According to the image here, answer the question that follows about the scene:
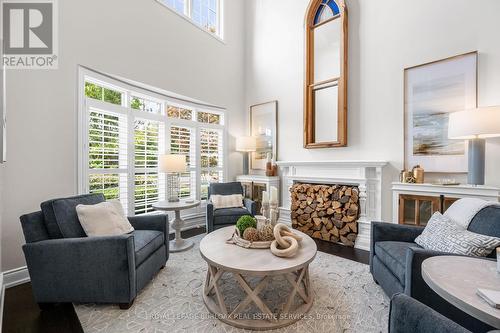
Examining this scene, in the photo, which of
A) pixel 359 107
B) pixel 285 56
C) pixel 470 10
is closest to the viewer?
pixel 470 10

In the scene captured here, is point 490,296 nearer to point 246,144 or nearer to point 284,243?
point 284,243

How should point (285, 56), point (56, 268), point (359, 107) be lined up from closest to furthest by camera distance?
point (56, 268) → point (359, 107) → point (285, 56)

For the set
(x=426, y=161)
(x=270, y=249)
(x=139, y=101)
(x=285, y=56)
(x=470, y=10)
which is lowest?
(x=270, y=249)

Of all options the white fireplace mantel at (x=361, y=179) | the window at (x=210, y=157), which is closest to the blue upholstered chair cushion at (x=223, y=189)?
the window at (x=210, y=157)

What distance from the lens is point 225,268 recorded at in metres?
1.64

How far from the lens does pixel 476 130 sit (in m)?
2.18

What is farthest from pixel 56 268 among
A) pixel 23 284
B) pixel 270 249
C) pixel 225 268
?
Answer: pixel 270 249

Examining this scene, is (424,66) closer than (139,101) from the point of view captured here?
Yes

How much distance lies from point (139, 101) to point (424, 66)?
413 cm

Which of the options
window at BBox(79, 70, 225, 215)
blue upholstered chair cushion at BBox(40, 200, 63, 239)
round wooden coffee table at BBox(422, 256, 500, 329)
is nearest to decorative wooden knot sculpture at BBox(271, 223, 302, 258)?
round wooden coffee table at BBox(422, 256, 500, 329)

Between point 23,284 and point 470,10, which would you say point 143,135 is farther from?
point 470,10

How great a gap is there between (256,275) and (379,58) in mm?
3459

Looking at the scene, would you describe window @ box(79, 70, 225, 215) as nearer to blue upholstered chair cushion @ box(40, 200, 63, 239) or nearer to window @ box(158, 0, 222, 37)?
blue upholstered chair cushion @ box(40, 200, 63, 239)

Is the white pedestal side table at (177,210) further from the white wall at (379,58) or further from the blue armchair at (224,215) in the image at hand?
the white wall at (379,58)
